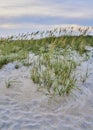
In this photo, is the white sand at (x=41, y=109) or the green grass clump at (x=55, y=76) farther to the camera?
the green grass clump at (x=55, y=76)

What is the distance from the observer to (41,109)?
6188 millimetres

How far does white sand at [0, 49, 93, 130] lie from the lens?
18.3ft

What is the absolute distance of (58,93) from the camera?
22.2 ft

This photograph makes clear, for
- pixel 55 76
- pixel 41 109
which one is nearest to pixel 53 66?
pixel 55 76

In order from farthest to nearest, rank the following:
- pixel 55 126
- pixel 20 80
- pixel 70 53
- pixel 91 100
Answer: pixel 70 53
pixel 20 80
pixel 91 100
pixel 55 126

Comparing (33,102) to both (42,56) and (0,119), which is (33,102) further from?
(42,56)

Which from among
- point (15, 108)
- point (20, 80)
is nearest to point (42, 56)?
point (20, 80)

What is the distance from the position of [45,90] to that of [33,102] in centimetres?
60

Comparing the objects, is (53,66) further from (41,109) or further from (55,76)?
(41,109)

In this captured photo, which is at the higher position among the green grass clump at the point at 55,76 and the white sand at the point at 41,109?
the green grass clump at the point at 55,76

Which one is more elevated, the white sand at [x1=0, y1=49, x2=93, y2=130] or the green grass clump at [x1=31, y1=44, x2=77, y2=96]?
the green grass clump at [x1=31, y1=44, x2=77, y2=96]

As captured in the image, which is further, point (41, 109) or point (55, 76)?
point (55, 76)

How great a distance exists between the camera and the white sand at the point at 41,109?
219 inches

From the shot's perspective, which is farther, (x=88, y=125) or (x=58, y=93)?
(x=58, y=93)
